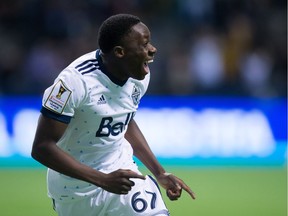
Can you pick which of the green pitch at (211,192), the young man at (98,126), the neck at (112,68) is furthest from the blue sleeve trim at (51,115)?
the green pitch at (211,192)

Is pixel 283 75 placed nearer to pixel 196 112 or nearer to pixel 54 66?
pixel 196 112

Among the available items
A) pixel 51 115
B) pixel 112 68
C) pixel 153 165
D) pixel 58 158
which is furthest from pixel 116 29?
pixel 153 165

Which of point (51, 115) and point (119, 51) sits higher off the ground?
point (119, 51)

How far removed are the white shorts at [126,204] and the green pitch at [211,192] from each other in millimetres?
2912

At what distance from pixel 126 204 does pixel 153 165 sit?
560mm

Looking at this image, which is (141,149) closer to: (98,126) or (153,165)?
(153,165)

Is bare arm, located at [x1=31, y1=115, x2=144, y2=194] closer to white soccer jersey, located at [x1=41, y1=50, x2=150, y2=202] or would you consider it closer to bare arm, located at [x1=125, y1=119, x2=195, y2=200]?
white soccer jersey, located at [x1=41, y1=50, x2=150, y2=202]

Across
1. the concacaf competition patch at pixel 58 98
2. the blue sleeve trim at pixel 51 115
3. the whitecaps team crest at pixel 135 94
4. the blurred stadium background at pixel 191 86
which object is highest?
the blurred stadium background at pixel 191 86

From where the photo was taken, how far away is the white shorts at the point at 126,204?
16.5 ft

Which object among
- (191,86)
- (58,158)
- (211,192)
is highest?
(191,86)

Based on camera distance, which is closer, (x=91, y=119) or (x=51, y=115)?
(x=51, y=115)

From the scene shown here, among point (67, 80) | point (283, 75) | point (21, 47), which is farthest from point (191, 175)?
point (67, 80)

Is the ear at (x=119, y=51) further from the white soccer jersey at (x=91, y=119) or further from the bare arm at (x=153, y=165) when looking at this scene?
the bare arm at (x=153, y=165)

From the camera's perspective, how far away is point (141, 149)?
5.66 m
